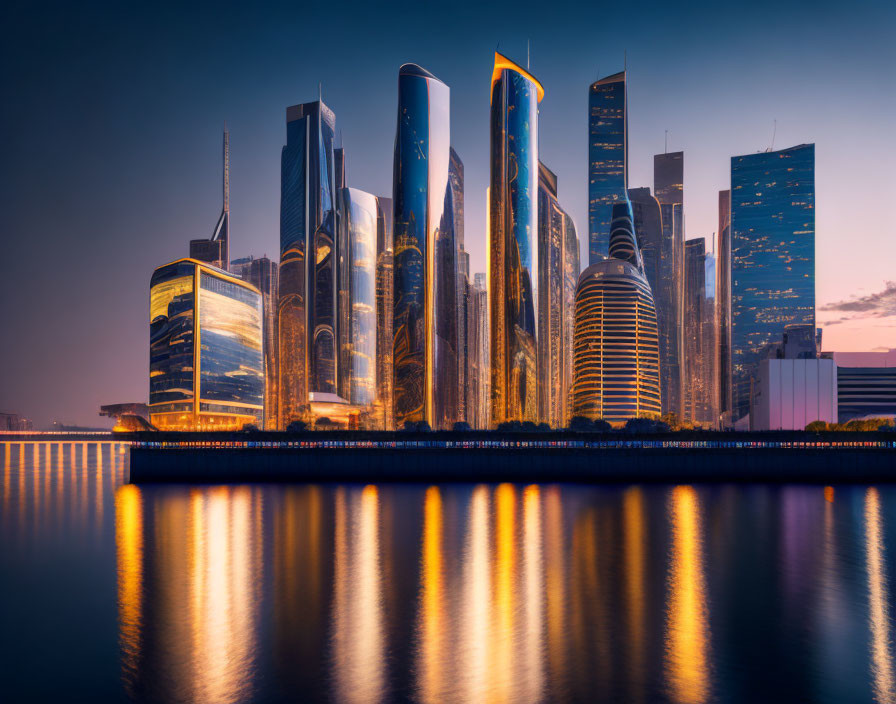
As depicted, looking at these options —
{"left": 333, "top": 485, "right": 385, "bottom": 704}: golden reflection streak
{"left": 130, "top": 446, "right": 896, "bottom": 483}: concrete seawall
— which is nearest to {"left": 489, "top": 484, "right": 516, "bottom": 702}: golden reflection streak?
{"left": 333, "top": 485, "right": 385, "bottom": 704}: golden reflection streak

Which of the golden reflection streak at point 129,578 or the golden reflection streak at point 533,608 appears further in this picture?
the golden reflection streak at point 129,578

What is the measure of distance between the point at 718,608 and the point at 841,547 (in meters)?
24.1

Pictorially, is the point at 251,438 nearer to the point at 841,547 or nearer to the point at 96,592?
the point at 96,592

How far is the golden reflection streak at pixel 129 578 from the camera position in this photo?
93.7 ft

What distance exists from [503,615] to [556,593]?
559 centimetres

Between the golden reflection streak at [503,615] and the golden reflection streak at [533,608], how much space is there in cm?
64

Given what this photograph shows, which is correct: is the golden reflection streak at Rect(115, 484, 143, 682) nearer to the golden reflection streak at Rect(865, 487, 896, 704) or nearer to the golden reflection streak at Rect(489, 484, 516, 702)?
the golden reflection streak at Rect(489, 484, 516, 702)

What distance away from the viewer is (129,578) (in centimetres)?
4200

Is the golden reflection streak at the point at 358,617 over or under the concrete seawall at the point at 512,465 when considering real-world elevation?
over

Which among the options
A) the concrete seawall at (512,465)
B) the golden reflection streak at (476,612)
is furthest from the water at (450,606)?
the concrete seawall at (512,465)

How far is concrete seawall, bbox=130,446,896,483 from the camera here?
361 ft

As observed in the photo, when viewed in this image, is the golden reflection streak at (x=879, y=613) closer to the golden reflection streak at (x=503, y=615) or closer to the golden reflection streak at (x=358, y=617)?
the golden reflection streak at (x=503, y=615)

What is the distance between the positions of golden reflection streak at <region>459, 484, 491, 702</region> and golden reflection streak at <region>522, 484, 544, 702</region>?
168cm

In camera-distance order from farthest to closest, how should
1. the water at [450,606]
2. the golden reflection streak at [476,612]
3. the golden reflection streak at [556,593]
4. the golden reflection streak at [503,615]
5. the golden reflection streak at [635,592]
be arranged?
the golden reflection streak at [556,593], the golden reflection streak at [635,592], the water at [450,606], the golden reflection streak at [476,612], the golden reflection streak at [503,615]
